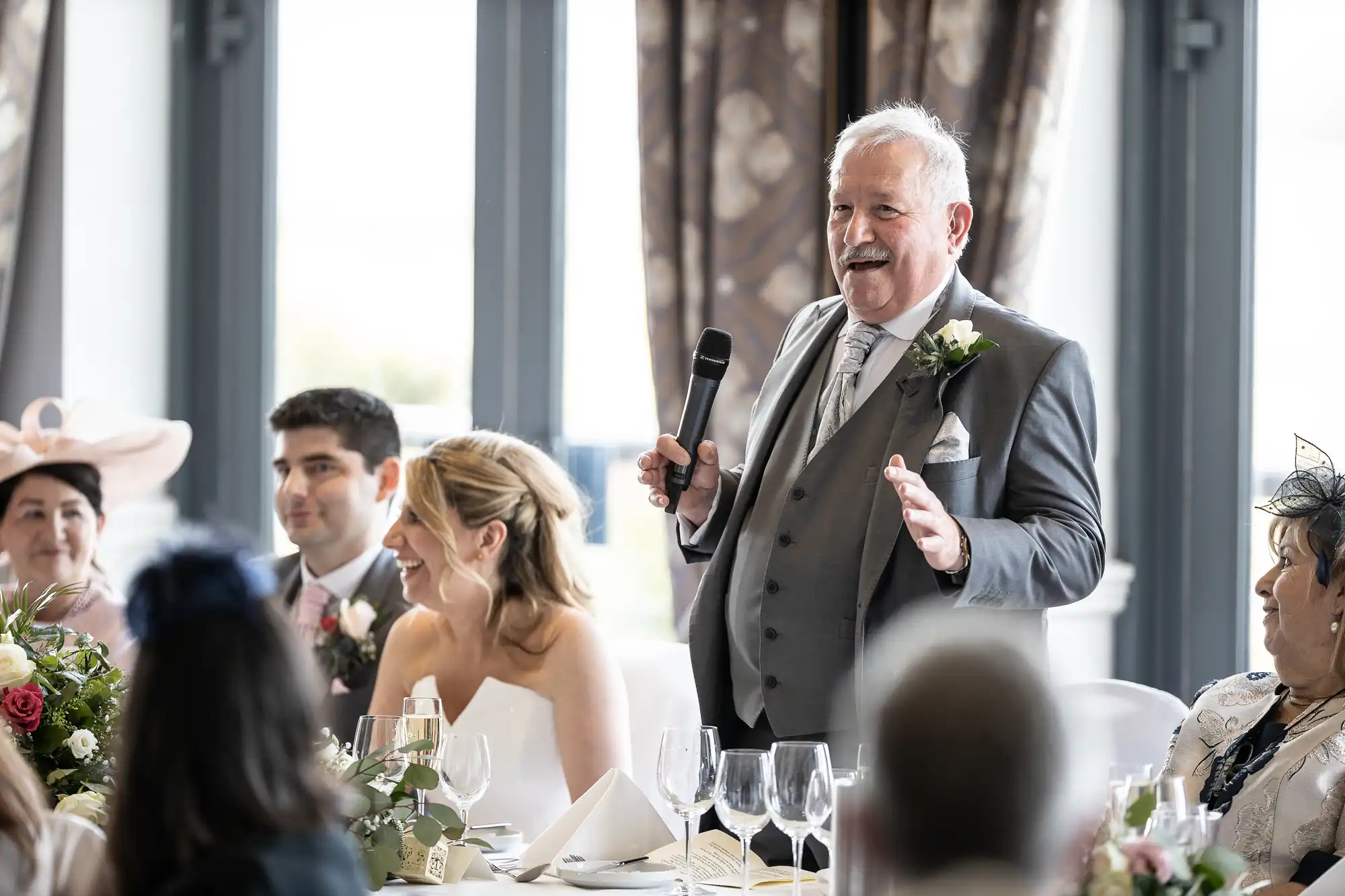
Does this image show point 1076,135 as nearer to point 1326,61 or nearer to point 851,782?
point 1326,61

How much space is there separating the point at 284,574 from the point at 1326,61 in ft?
8.53

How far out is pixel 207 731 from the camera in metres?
1.14

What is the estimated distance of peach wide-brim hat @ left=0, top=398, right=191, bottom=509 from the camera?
389cm

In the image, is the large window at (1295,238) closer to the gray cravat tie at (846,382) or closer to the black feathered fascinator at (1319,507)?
the black feathered fascinator at (1319,507)

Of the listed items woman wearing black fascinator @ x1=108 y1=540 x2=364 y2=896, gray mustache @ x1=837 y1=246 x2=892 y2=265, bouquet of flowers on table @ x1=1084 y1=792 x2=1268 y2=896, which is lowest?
bouquet of flowers on table @ x1=1084 y1=792 x2=1268 y2=896

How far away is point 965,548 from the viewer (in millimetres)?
2340

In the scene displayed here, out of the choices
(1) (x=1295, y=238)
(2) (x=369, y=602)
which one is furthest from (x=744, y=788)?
(1) (x=1295, y=238)

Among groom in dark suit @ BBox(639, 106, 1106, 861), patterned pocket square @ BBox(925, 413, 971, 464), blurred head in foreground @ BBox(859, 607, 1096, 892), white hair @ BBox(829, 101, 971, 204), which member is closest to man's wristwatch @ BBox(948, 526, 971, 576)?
groom in dark suit @ BBox(639, 106, 1106, 861)

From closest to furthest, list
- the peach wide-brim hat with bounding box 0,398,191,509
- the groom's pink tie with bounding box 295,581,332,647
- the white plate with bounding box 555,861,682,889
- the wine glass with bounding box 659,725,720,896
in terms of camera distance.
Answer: the wine glass with bounding box 659,725,720,896 → the white plate with bounding box 555,861,682,889 → the groom's pink tie with bounding box 295,581,332,647 → the peach wide-brim hat with bounding box 0,398,191,509

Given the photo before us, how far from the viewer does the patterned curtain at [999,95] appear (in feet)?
11.6

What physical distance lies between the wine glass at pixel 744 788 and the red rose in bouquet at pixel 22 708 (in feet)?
2.96

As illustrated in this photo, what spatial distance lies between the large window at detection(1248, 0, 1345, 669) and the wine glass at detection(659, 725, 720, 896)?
2.04 m

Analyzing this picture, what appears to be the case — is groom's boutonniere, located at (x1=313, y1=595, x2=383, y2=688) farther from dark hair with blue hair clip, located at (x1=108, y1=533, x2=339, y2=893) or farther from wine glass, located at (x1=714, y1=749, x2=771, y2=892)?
dark hair with blue hair clip, located at (x1=108, y1=533, x2=339, y2=893)

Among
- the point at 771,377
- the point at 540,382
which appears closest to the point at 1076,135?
the point at 771,377
